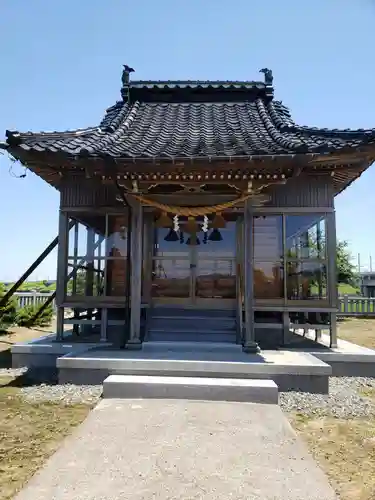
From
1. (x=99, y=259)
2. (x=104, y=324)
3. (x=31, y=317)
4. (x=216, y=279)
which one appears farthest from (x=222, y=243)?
(x=31, y=317)

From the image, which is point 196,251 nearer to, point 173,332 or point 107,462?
point 173,332

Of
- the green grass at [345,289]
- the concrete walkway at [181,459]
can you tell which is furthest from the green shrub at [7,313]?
the green grass at [345,289]

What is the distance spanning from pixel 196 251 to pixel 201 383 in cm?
327

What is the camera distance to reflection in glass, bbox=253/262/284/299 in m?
7.16

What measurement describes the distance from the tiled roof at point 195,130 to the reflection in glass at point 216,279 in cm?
237

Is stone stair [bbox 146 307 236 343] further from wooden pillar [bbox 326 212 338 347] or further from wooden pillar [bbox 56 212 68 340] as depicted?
wooden pillar [bbox 326 212 338 347]

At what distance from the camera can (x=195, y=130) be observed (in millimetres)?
7422

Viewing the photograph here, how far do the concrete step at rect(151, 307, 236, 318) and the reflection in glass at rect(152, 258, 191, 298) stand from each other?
0.88 ft

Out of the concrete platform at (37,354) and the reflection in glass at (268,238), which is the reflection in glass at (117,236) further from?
the reflection in glass at (268,238)

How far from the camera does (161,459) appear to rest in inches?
123

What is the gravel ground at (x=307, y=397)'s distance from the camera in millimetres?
4484

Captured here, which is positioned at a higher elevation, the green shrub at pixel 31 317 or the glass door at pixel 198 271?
the glass door at pixel 198 271

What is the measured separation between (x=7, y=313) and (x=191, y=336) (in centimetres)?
628

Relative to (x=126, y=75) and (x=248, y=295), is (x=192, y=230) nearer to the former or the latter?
(x=248, y=295)
